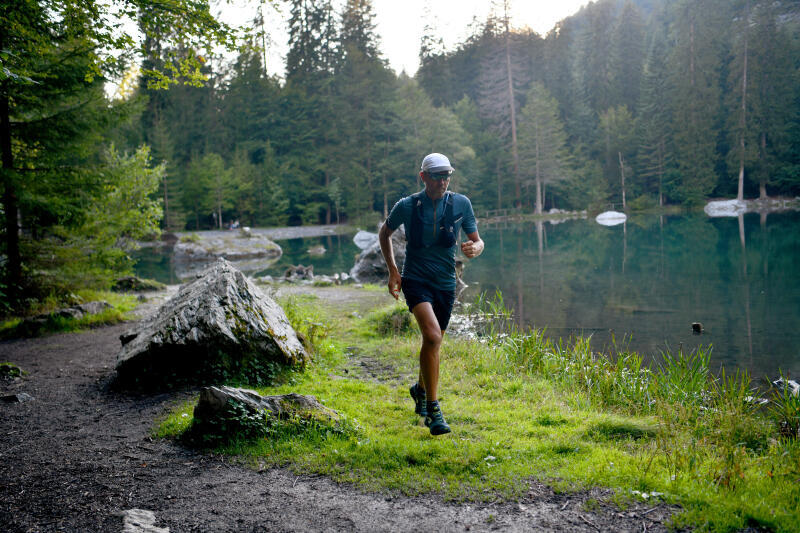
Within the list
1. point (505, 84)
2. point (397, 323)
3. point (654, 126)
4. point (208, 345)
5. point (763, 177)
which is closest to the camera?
point (208, 345)

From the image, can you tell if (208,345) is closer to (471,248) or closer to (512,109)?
(471,248)

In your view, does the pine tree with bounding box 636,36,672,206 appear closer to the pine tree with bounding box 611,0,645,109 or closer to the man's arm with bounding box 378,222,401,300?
the pine tree with bounding box 611,0,645,109

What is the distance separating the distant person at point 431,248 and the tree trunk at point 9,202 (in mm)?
8304

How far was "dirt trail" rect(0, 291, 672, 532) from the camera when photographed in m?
3.17

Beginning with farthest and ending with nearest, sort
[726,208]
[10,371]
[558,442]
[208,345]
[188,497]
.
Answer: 1. [726,208]
2. [10,371]
3. [208,345]
4. [558,442]
5. [188,497]

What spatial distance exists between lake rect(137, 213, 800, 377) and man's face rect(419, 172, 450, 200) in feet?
15.4

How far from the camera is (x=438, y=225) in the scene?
4621mm

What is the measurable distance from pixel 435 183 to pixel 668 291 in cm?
1184

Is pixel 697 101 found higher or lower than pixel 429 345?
higher

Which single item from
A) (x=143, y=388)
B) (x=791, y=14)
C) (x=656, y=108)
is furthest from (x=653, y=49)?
(x=143, y=388)

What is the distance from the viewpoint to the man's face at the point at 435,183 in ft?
14.9

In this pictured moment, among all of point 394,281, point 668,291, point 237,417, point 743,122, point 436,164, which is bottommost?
point 668,291

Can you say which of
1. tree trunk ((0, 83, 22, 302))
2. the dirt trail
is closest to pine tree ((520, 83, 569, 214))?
tree trunk ((0, 83, 22, 302))

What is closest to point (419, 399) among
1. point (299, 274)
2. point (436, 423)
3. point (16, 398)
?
point (436, 423)
